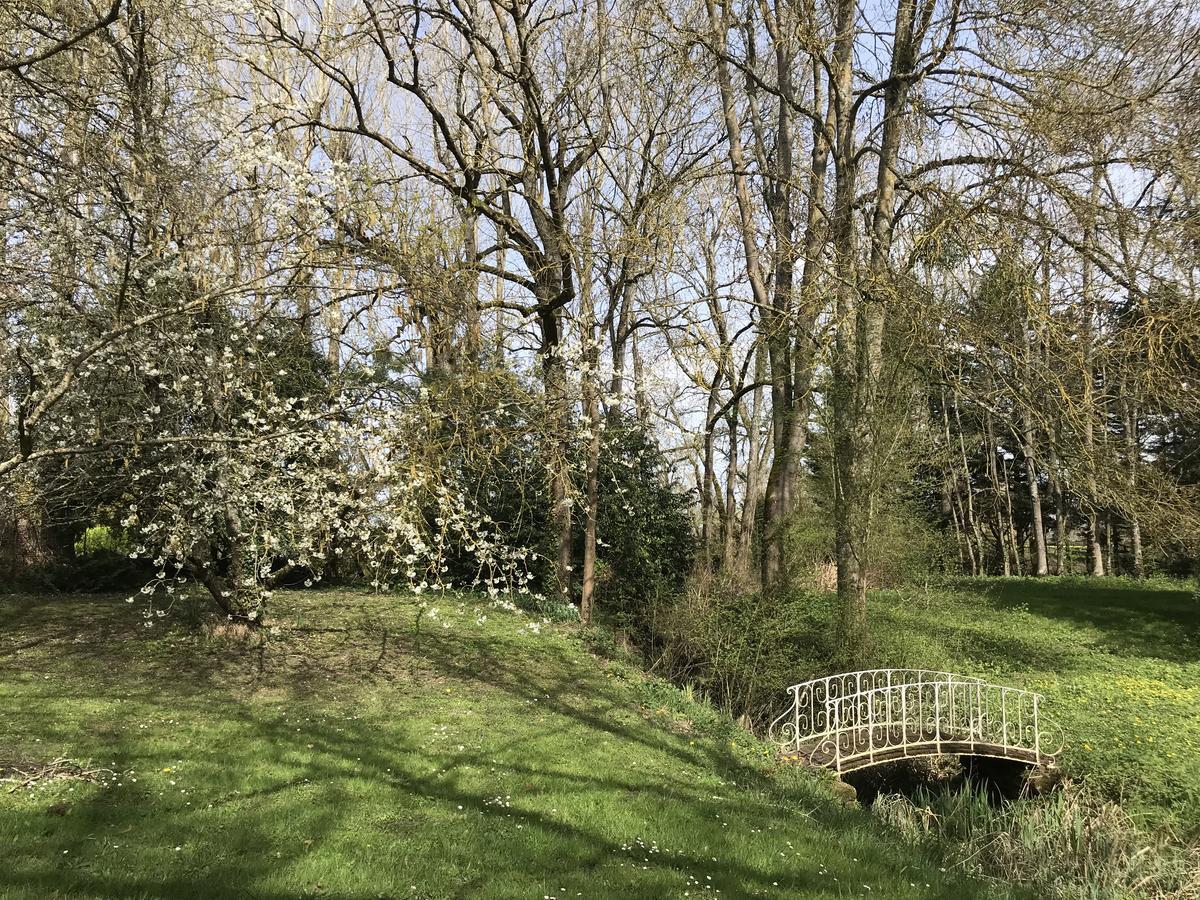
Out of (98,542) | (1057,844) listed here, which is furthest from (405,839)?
(98,542)

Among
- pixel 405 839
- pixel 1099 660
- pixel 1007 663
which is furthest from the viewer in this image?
pixel 1099 660

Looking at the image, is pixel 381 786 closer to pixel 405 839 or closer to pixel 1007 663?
pixel 405 839

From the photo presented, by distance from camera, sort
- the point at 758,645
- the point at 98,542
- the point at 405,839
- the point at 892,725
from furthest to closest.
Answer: the point at 98,542
the point at 758,645
the point at 892,725
the point at 405,839

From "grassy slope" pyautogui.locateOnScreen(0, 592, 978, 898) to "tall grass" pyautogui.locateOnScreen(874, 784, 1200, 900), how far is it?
1109 millimetres

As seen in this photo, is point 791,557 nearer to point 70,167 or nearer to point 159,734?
point 159,734

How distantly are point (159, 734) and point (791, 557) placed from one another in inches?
303

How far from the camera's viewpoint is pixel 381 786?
5320 mm

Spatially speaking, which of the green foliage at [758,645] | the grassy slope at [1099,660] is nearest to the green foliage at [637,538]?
the green foliage at [758,645]

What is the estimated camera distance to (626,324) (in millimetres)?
16297

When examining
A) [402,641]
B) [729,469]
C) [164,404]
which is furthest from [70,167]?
[729,469]

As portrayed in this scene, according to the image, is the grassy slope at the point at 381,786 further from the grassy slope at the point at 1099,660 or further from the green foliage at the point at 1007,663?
the grassy slope at the point at 1099,660

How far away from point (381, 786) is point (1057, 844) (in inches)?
229

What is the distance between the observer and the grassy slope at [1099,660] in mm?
8266

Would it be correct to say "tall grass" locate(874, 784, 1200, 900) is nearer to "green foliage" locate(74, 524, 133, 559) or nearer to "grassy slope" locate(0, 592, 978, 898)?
"grassy slope" locate(0, 592, 978, 898)
